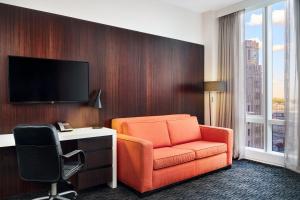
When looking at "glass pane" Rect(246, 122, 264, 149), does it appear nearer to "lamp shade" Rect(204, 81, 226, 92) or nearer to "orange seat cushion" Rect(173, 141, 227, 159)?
"lamp shade" Rect(204, 81, 226, 92)

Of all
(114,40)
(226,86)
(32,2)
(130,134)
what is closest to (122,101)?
(130,134)

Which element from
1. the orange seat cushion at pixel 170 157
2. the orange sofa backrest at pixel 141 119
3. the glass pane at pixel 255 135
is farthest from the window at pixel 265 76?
the orange seat cushion at pixel 170 157

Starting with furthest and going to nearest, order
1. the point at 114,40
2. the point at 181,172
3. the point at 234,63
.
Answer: the point at 234,63 → the point at 114,40 → the point at 181,172

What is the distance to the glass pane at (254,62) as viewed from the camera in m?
4.36

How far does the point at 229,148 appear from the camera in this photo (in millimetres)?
3926

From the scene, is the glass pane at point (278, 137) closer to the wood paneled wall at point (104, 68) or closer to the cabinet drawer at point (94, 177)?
the wood paneled wall at point (104, 68)

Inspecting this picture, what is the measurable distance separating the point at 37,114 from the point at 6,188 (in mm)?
938

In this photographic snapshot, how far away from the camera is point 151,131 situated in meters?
3.62

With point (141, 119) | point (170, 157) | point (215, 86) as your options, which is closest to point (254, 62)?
point (215, 86)

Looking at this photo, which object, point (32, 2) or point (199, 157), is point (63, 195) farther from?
point (32, 2)

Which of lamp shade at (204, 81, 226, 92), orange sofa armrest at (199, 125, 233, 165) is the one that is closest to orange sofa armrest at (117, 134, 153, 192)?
orange sofa armrest at (199, 125, 233, 165)

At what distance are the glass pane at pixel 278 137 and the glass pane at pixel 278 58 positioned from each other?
0.18 m

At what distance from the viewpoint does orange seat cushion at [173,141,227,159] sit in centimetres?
348

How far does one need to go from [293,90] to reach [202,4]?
2.24 metres
